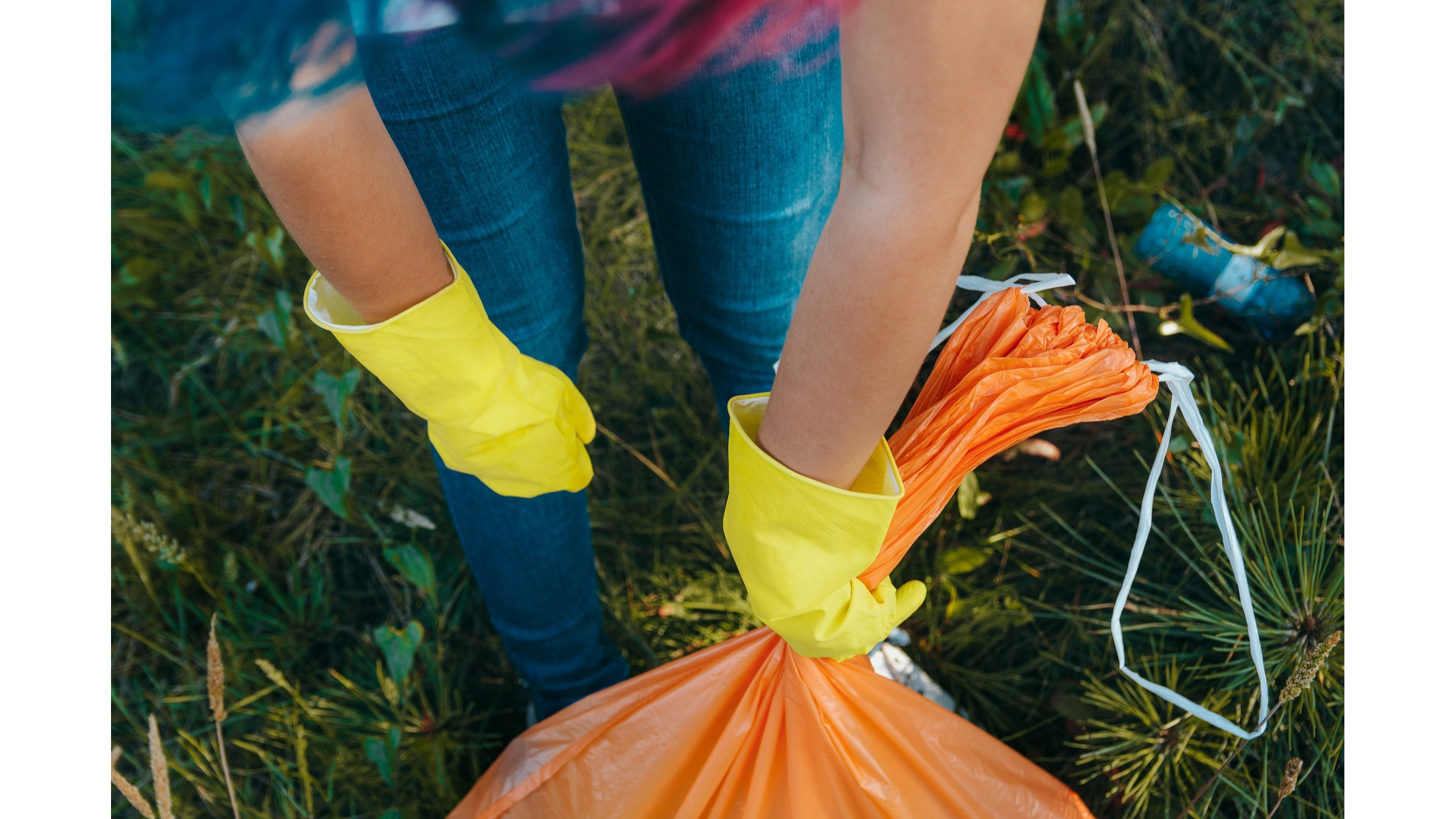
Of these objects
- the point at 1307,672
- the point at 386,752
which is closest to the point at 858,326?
the point at 1307,672

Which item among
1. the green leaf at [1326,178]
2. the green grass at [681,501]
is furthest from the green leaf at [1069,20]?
the green leaf at [1326,178]

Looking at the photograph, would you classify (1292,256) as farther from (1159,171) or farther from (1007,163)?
(1007,163)

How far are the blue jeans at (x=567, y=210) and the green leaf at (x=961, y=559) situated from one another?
0.41 meters

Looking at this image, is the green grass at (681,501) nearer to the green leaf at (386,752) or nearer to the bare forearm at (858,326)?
the green leaf at (386,752)

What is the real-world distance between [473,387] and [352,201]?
20cm

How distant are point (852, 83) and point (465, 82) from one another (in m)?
0.35

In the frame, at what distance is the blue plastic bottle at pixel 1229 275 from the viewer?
1.18 meters

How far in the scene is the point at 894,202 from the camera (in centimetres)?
41

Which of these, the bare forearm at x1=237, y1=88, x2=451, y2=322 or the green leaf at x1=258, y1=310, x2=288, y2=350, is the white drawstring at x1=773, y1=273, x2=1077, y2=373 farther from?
the green leaf at x1=258, y1=310, x2=288, y2=350

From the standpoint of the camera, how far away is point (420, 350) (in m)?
0.63
